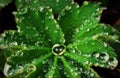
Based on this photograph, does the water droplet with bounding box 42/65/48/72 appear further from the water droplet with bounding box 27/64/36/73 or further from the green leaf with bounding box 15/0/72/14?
the green leaf with bounding box 15/0/72/14

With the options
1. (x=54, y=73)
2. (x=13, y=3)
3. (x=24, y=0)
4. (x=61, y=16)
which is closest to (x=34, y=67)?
(x=54, y=73)

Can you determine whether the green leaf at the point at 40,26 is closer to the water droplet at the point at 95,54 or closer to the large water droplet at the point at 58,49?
the large water droplet at the point at 58,49

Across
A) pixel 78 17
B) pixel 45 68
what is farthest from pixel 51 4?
pixel 45 68

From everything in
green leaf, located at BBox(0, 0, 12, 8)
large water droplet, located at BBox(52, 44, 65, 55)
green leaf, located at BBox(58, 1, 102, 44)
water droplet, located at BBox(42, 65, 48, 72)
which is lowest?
water droplet, located at BBox(42, 65, 48, 72)

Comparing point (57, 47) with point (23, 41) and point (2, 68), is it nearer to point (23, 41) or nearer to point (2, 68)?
point (23, 41)

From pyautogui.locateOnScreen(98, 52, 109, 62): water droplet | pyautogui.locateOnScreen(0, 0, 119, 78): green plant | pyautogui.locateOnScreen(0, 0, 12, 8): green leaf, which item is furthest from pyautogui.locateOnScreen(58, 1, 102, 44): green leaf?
pyautogui.locateOnScreen(0, 0, 12, 8): green leaf

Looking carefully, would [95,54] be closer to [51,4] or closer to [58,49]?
[58,49]

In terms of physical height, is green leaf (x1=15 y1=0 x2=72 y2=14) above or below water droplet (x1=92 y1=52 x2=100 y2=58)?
above

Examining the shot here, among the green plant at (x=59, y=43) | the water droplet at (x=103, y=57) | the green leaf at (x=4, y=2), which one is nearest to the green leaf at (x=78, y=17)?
the green plant at (x=59, y=43)

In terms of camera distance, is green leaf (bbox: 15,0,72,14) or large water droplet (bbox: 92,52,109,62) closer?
large water droplet (bbox: 92,52,109,62)
